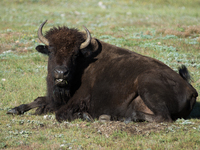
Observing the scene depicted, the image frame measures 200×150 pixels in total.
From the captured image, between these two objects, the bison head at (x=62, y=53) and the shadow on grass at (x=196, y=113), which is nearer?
the bison head at (x=62, y=53)

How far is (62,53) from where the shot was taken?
24.1 feet

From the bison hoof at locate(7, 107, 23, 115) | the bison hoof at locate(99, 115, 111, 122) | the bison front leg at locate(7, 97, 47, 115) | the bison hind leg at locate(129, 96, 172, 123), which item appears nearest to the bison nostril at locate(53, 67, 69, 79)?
the bison hoof at locate(99, 115, 111, 122)

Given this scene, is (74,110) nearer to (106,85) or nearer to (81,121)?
(81,121)

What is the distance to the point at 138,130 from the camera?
6.03m

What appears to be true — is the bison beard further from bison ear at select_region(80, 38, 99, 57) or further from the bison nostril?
bison ear at select_region(80, 38, 99, 57)

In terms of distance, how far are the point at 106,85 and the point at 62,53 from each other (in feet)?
4.45

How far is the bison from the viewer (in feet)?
21.8

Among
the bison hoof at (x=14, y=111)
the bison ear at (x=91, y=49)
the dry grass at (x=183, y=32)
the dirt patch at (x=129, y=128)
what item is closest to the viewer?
the dirt patch at (x=129, y=128)

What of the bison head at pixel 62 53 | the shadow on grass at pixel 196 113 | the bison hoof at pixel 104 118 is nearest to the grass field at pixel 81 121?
the shadow on grass at pixel 196 113

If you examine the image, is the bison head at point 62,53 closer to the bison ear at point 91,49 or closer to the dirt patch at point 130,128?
the bison ear at point 91,49

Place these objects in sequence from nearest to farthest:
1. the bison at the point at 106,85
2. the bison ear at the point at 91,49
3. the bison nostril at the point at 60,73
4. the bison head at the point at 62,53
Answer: the bison at the point at 106,85 < the bison nostril at the point at 60,73 < the bison head at the point at 62,53 < the bison ear at the point at 91,49

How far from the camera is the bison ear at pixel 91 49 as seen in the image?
7758 mm

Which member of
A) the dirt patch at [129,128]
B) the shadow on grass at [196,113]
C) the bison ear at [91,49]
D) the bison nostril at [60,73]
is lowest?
the shadow on grass at [196,113]

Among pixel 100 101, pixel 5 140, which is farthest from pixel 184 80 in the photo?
pixel 5 140
